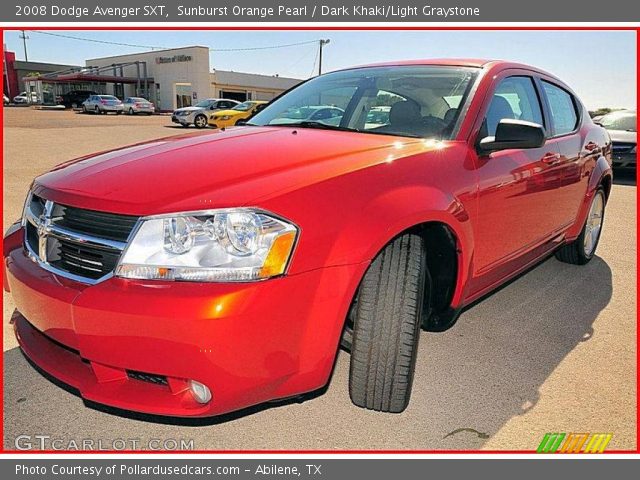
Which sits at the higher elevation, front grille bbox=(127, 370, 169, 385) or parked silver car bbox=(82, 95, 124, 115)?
front grille bbox=(127, 370, 169, 385)

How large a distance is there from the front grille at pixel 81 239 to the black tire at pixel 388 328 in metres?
0.96

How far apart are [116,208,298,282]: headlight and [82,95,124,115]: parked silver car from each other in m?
39.2

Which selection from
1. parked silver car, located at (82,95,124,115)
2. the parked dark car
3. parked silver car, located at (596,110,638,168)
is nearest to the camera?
parked silver car, located at (596,110,638,168)

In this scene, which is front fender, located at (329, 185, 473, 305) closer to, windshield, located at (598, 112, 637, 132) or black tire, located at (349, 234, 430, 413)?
black tire, located at (349, 234, 430, 413)

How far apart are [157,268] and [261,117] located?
78.9 inches

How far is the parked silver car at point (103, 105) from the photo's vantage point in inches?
1479

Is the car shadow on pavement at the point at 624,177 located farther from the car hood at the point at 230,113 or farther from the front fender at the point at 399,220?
the car hood at the point at 230,113

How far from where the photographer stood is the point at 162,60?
48969mm

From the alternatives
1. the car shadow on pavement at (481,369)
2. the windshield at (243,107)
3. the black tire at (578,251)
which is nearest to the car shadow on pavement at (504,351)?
the car shadow on pavement at (481,369)

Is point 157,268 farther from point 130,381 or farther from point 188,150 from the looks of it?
point 188,150

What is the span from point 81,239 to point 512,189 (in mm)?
2209

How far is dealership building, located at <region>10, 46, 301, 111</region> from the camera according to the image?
46.6 meters

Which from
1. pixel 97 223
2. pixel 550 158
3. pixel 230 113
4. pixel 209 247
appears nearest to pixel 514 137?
pixel 550 158

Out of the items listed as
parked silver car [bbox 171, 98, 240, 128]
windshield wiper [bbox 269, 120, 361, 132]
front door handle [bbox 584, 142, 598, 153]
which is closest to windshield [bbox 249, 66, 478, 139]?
windshield wiper [bbox 269, 120, 361, 132]
